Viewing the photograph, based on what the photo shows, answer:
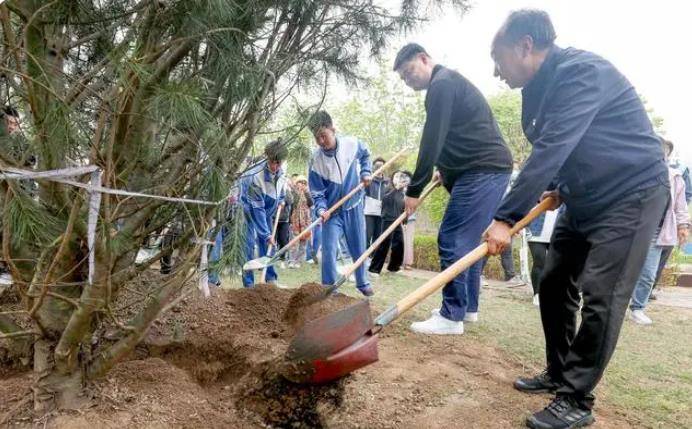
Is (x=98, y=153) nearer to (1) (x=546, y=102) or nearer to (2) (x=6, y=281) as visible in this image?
(1) (x=546, y=102)

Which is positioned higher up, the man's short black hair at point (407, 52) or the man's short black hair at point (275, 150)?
the man's short black hair at point (407, 52)

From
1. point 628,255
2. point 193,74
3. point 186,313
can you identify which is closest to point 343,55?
point 193,74

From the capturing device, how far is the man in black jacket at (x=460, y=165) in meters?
3.08

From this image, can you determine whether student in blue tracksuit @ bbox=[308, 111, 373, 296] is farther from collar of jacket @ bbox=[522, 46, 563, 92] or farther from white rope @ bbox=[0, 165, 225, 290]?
white rope @ bbox=[0, 165, 225, 290]

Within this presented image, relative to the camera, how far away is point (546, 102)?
199 centimetres

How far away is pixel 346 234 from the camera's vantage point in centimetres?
435

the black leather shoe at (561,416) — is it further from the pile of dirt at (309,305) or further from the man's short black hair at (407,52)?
the man's short black hair at (407,52)

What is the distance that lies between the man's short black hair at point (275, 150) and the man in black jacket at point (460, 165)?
966 millimetres

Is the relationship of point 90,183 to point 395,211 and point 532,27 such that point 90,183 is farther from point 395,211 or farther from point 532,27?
point 395,211

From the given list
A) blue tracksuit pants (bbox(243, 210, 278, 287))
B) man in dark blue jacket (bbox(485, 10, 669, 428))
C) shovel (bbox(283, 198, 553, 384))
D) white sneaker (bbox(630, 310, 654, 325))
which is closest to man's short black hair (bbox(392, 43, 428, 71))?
man in dark blue jacket (bbox(485, 10, 669, 428))

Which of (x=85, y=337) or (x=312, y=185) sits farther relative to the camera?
(x=312, y=185)

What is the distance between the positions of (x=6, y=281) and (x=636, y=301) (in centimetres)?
536

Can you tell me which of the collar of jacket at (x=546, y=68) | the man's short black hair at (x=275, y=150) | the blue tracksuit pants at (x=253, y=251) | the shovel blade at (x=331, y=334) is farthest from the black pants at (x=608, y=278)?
the blue tracksuit pants at (x=253, y=251)

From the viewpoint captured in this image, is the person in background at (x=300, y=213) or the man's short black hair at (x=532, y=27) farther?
the person in background at (x=300, y=213)
